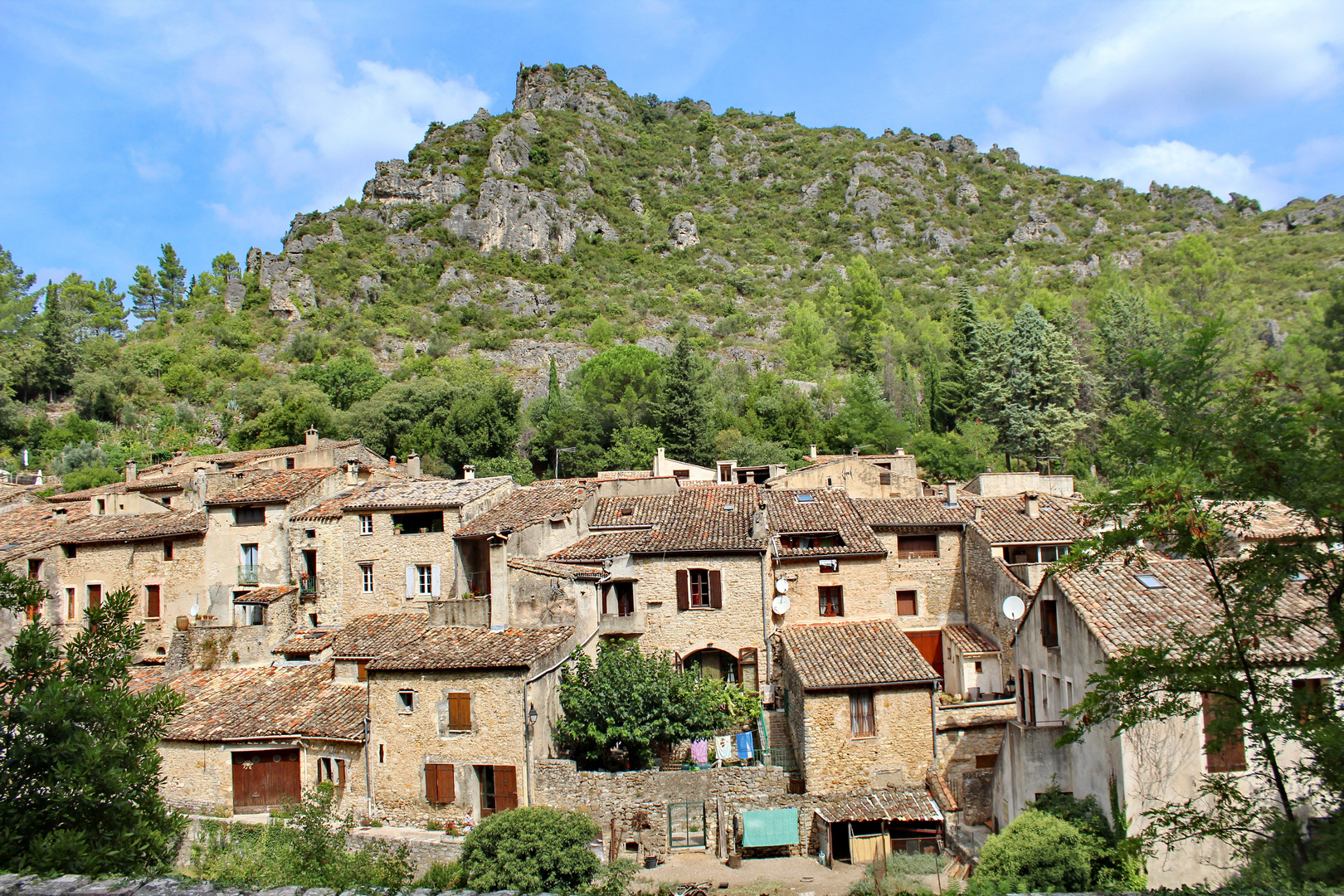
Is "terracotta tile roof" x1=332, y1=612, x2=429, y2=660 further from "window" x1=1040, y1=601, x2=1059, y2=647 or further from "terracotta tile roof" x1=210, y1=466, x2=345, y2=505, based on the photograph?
"window" x1=1040, y1=601, x2=1059, y2=647

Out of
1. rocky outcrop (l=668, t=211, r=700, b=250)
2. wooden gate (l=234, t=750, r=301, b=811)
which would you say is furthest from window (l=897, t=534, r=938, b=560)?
rocky outcrop (l=668, t=211, r=700, b=250)

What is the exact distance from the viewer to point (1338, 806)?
10.9 meters

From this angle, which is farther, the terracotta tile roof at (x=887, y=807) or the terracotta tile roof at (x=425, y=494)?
the terracotta tile roof at (x=425, y=494)

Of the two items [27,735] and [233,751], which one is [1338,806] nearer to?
[27,735]

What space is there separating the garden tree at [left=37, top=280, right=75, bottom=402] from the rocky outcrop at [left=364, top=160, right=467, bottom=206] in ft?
174

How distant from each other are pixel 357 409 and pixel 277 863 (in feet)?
144

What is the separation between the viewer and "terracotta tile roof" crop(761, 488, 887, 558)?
93.6 ft

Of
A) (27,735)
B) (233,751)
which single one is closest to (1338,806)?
(27,735)

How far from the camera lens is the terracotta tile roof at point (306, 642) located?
28044 millimetres

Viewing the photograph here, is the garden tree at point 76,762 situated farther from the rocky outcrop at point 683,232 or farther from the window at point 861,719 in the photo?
the rocky outcrop at point 683,232

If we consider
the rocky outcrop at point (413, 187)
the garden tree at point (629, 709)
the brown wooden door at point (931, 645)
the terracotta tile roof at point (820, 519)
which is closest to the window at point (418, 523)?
the garden tree at point (629, 709)

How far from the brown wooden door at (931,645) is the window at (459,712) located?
15.4 meters

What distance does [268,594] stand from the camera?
98.5ft

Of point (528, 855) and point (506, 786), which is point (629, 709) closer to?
point (506, 786)
